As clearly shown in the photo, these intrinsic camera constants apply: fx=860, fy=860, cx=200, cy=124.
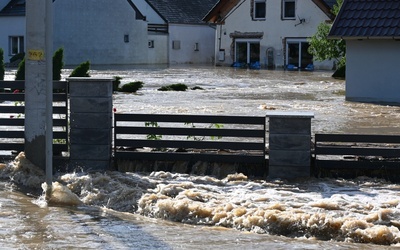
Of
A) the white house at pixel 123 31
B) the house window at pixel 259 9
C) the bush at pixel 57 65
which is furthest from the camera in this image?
the white house at pixel 123 31

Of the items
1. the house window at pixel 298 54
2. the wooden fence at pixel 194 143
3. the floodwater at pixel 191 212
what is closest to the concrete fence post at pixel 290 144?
the floodwater at pixel 191 212

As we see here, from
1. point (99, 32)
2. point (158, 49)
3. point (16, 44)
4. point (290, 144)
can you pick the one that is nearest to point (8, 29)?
point (16, 44)

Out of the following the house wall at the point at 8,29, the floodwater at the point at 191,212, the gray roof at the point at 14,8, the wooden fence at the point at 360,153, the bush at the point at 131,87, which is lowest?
the floodwater at the point at 191,212

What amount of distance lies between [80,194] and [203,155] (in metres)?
2.09

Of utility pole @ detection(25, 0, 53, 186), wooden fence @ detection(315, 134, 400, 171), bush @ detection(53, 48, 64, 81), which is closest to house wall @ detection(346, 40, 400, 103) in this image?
bush @ detection(53, 48, 64, 81)

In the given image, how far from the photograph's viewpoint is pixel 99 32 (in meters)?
58.9

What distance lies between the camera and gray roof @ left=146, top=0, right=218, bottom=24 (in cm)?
6438

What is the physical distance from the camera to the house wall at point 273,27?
5425 centimetres

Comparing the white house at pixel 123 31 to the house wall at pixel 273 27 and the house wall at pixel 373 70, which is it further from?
the house wall at pixel 373 70

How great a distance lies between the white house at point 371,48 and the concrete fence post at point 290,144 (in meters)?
13.3

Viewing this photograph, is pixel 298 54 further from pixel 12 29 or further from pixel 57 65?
pixel 57 65

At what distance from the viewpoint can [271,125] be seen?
12.4 metres

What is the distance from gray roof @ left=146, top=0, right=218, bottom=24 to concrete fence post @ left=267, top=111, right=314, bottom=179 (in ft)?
171

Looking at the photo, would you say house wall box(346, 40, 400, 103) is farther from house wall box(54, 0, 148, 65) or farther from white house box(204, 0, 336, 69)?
house wall box(54, 0, 148, 65)
